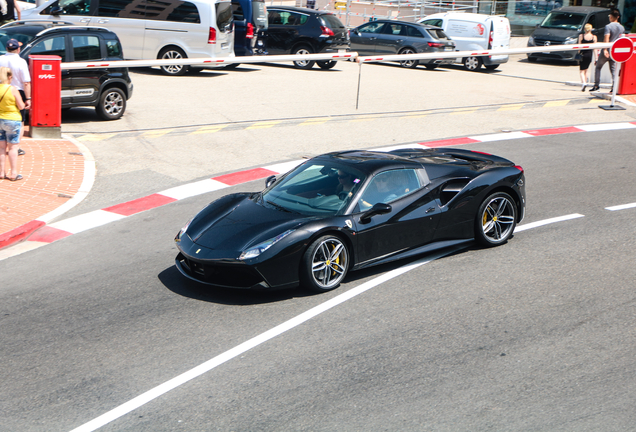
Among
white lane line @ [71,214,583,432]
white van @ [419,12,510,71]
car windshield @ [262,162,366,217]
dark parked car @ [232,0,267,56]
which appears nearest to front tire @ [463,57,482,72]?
white van @ [419,12,510,71]

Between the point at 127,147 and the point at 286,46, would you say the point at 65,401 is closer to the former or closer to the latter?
the point at 127,147

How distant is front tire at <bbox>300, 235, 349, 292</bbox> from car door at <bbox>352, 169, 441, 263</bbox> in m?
0.20

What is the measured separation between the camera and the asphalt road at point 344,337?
4906mm

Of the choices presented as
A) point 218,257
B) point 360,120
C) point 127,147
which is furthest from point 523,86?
point 218,257

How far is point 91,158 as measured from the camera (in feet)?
40.5

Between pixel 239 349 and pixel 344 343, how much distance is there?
0.87 m

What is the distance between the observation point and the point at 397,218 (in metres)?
7.34

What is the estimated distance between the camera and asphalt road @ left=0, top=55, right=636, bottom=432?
491 cm

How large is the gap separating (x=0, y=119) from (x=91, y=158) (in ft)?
7.04

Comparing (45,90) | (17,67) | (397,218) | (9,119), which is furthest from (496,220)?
(45,90)

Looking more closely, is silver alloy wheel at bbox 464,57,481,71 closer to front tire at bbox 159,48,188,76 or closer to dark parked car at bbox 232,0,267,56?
dark parked car at bbox 232,0,267,56

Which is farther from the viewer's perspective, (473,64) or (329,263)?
(473,64)

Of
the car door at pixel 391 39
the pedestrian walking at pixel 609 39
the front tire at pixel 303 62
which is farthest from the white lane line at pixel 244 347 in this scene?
the car door at pixel 391 39

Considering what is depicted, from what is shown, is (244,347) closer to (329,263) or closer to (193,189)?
(329,263)
